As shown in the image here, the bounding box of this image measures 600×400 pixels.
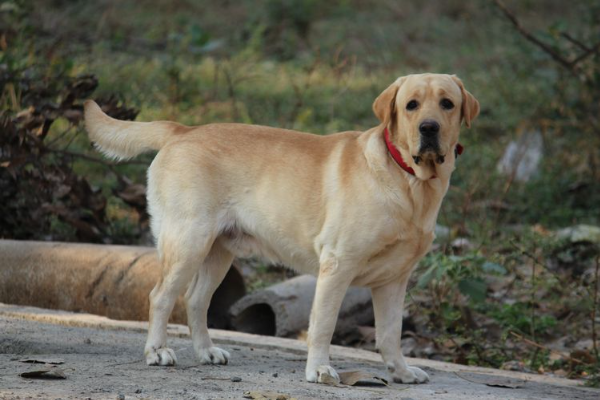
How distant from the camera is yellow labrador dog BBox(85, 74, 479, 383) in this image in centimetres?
452

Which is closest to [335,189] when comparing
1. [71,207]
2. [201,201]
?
[201,201]

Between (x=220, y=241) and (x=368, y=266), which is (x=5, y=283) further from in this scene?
(x=368, y=266)

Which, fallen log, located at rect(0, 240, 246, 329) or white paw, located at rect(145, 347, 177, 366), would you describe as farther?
fallen log, located at rect(0, 240, 246, 329)

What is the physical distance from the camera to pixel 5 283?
622cm

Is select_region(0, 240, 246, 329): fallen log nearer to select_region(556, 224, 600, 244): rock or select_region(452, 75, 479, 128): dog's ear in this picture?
select_region(452, 75, 479, 128): dog's ear

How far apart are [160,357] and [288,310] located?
1.75 m

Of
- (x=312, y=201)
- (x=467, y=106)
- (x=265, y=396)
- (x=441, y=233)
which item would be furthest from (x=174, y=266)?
(x=441, y=233)

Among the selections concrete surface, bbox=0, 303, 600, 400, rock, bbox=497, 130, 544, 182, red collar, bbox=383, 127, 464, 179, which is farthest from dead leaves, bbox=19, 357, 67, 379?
rock, bbox=497, 130, 544, 182

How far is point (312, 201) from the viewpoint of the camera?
473cm

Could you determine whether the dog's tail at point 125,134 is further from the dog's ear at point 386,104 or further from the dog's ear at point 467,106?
the dog's ear at point 467,106

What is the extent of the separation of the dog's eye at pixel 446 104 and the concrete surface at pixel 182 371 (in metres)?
1.43

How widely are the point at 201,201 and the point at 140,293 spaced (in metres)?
1.59

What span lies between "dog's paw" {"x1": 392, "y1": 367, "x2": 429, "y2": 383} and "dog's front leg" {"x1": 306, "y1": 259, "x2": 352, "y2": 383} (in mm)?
479

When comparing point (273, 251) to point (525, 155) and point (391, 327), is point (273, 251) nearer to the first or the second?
point (391, 327)
